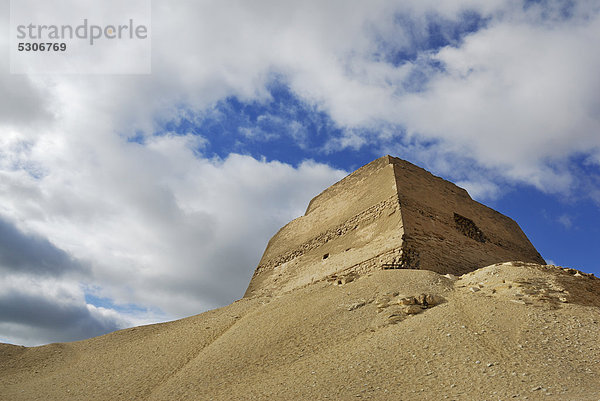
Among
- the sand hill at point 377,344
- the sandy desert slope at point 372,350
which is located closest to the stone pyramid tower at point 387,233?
the sand hill at point 377,344

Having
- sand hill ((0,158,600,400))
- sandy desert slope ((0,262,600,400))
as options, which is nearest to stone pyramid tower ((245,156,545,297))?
sand hill ((0,158,600,400))

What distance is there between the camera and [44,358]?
10.9 m

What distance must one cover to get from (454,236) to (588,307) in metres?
6.20

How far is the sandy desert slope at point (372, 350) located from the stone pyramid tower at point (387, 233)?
2174 mm

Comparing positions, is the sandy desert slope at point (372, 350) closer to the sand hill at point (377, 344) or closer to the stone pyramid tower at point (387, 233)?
the sand hill at point (377, 344)

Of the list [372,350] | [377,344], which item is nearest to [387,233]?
[377,344]

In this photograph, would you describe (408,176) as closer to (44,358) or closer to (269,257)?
(269,257)

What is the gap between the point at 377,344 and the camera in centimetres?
695

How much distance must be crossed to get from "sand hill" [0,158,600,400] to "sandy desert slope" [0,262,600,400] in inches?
1.2

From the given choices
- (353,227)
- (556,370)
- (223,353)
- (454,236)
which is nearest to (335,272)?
(353,227)

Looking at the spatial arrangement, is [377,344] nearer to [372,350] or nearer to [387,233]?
[372,350]

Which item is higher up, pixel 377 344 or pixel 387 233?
pixel 387 233

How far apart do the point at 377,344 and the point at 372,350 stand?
201 mm

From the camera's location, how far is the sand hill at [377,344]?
5.72 metres
